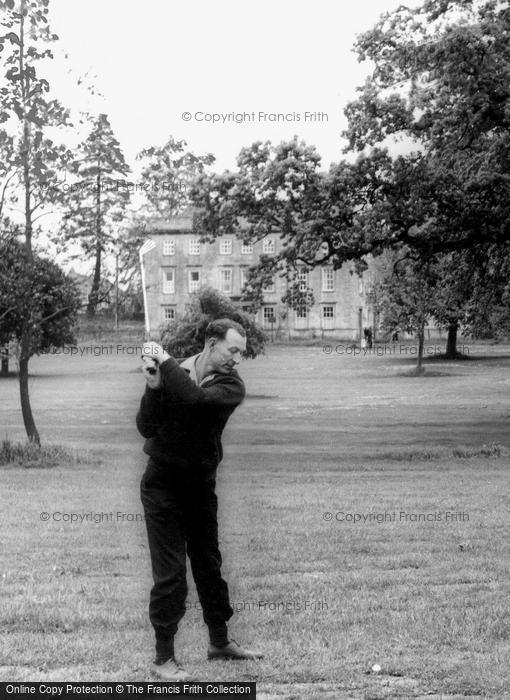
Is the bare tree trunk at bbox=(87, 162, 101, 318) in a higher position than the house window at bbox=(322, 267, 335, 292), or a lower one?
lower

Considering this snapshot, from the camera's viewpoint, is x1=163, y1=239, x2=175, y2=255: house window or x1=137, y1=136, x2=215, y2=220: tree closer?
x1=137, y1=136, x2=215, y2=220: tree

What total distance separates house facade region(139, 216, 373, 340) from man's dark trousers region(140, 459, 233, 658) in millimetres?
7516

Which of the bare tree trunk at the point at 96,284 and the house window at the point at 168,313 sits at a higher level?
the bare tree trunk at the point at 96,284

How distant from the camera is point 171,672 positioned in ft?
20.1

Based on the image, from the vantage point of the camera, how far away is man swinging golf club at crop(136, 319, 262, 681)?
631cm

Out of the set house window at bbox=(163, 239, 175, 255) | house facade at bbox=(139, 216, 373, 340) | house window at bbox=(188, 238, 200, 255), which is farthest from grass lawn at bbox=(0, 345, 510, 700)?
house window at bbox=(188, 238, 200, 255)

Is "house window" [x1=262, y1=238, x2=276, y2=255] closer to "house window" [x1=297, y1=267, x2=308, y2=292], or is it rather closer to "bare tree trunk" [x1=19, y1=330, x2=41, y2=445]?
"house window" [x1=297, y1=267, x2=308, y2=292]

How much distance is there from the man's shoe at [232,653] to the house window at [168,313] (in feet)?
144

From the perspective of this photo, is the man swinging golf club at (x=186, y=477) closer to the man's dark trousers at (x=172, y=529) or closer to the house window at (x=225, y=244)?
the man's dark trousers at (x=172, y=529)

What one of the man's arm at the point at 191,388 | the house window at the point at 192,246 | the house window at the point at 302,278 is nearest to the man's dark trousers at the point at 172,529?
the man's arm at the point at 191,388

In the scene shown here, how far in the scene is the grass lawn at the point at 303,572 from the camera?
20.5 feet

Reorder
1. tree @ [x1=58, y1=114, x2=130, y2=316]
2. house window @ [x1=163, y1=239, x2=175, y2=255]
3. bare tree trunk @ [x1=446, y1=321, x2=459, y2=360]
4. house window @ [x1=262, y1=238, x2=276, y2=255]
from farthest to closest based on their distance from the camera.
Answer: bare tree trunk @ [x1=446, y1=321, x2=459, y2=360]
house window @ [x1=163, y1=239, x2=175, y2=255]
house window @ [x1=262, y1=238, x2=276, y2=255]
tree @ [x1=58, y1=114, x2=130, y2=316]

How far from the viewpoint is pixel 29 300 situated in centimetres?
2022

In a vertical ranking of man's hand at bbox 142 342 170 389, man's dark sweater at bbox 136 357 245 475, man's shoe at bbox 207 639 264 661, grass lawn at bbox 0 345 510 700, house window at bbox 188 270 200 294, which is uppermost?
house window at bbox 188 270 200 294
